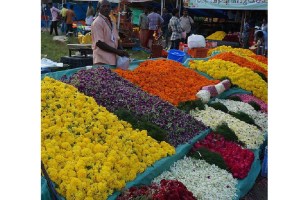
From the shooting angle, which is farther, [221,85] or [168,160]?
[221,85]

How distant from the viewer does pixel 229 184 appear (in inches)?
164

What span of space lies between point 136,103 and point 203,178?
149 cm

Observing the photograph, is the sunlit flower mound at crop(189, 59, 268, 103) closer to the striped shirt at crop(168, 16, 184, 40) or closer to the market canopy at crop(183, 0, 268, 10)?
the striped shirt at crop(168, 16, 184, 40)

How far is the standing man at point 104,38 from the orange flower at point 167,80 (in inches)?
13.1

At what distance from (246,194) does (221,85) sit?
113 inches

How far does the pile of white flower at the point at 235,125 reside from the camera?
5470 mm

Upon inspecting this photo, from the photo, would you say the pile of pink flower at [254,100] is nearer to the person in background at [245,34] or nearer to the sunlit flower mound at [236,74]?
the sunlit flower mound at [236,74]

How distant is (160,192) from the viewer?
324 cm

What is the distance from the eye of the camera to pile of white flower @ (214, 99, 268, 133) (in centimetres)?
639

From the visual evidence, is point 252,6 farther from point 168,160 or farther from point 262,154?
point 168,160

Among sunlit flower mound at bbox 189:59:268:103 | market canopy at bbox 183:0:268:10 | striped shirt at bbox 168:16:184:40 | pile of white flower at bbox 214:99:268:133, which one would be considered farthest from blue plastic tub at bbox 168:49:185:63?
market canopy at bbox 183:0:268:10

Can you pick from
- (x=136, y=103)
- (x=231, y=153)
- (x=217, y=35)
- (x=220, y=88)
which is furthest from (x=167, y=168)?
(x=217, y=35)

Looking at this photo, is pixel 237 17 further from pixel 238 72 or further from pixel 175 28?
pixel 238 72

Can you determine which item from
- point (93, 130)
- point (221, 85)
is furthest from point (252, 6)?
point (93, 130)
